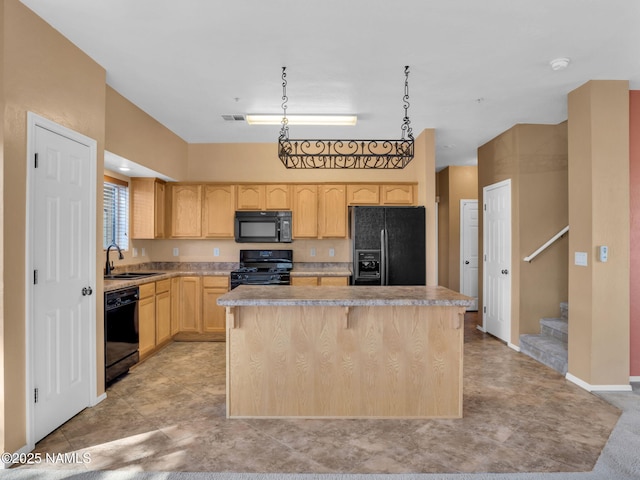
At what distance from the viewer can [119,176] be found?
4.72 meters

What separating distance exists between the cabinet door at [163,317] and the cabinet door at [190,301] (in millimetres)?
235

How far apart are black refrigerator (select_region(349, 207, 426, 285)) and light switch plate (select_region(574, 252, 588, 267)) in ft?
5.13

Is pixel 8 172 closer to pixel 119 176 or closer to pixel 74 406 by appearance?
pixel 74 406

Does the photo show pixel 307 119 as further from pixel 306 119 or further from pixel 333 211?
pixel 333 211

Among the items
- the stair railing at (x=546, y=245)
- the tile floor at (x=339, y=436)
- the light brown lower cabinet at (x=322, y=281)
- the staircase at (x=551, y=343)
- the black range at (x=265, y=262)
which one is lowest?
the tile floor at (x=339, y=436)

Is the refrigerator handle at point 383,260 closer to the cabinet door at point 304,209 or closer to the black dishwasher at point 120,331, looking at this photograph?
the cabinet door at point 304,209

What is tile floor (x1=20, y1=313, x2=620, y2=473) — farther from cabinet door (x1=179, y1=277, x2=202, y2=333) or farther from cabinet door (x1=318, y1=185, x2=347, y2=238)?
cabinet door (x1=318, y1=185, x2=347, y2=238)

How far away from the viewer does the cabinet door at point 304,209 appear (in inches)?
208

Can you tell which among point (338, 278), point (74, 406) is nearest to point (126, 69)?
point (74, 406)

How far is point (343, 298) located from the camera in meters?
2.67

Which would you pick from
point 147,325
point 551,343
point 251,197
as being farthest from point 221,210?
point 551,343

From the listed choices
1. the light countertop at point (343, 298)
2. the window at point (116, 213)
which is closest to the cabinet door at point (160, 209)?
the window at point (116, 213)

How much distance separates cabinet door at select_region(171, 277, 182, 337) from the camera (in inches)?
194

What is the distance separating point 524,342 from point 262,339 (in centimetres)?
320
